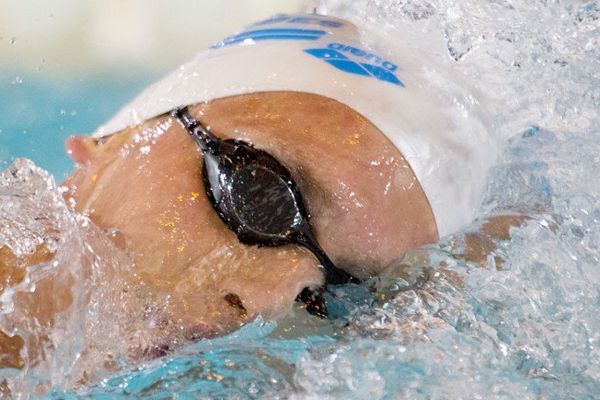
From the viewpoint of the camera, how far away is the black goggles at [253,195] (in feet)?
3.46

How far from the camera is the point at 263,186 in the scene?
107 centimetres

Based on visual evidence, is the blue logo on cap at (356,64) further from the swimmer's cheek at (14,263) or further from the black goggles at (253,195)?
the swimmer's cheek at (14,263)

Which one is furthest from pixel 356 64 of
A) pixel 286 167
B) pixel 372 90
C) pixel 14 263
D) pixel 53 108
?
pixel 53 108

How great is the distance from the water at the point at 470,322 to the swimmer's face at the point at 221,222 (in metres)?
0.04

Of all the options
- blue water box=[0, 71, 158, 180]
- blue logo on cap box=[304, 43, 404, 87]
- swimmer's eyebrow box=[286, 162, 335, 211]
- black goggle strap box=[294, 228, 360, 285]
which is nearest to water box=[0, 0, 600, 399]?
black goggle strap box=[294, 228, 360, 285]

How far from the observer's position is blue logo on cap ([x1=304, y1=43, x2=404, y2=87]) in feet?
3.80

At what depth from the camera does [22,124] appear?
2.46m

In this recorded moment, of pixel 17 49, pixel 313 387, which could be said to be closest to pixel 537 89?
pixel 313 387

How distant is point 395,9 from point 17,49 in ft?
5.15

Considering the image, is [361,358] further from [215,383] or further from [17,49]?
[17,49]

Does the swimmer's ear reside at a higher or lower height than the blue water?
lower

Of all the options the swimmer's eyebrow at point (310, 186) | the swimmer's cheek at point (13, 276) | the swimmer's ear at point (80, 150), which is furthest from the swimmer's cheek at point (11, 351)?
the swimmer's eyebrow at point (310, 186)

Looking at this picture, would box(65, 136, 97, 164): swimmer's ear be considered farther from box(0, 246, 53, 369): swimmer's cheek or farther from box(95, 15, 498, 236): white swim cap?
box(0, 246, 53, 369): swimmer's cheek

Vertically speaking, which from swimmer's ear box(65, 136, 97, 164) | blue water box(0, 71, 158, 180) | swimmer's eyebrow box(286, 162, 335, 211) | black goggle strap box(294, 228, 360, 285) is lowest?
black goggle strap box(294, 228, 360, 285)
